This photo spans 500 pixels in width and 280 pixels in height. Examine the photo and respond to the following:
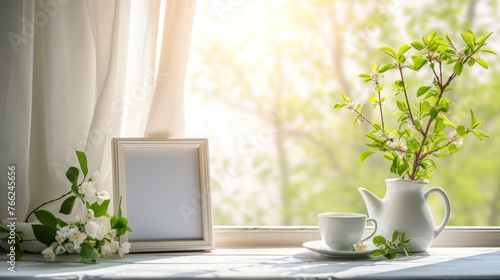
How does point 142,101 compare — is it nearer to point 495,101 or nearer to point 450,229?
point 450,229

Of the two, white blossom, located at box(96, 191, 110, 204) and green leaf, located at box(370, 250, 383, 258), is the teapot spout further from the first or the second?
A: white blossom, located at box(96, 191, 110, 204)

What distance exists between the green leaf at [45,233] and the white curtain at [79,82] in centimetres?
12

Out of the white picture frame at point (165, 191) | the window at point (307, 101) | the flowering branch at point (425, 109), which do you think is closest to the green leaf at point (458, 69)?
the flowering branch at point (425, 109)

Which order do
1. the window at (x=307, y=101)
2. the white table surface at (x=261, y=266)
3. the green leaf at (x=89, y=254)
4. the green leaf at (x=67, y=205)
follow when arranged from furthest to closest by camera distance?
the window at (x=307, y=101) → the green leaf at (x=67, y=205) → the green leaf at (x=89, y=254) → the white table surface at (x=261, y=266)

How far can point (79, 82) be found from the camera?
141 cm

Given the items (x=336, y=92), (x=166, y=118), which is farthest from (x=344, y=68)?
(x=166, y=118)

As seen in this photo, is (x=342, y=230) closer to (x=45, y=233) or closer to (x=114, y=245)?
(x=114, y=245)

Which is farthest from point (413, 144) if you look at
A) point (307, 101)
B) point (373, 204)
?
point (307, 101)

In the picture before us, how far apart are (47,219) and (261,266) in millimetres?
512

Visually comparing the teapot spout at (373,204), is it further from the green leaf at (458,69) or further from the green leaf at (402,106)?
the green leaf at (458,69)

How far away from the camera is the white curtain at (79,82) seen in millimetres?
1376

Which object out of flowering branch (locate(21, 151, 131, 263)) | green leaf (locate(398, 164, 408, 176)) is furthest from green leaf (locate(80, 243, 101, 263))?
green leaf (locate(398, 164, 408, 176))

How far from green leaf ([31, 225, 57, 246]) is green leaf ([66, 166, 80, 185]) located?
12cm

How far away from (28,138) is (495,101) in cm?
229
